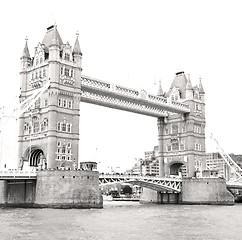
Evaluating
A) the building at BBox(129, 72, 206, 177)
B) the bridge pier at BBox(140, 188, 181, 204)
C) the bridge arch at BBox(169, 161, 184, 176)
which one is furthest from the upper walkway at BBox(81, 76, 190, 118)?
the bridge pier at BBox(140, 188, 181, 204)

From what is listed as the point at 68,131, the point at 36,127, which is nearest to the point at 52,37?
the point at 36,127

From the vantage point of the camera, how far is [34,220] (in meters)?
43.0

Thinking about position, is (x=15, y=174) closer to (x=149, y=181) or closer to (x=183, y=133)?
(x=149, y=181)

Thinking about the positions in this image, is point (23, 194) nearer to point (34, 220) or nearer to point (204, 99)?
point (34, 220)

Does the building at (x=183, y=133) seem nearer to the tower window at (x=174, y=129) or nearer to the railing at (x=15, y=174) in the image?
the tower window at (x=174, y=129)

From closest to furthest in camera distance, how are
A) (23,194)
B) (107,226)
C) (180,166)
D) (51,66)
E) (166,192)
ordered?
(107,226) < (23,194) < (51,66) < (166,192) < (180,166)

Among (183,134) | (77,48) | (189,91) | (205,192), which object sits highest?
(77,48)

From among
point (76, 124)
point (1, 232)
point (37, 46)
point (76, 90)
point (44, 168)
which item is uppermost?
point (37, 46)

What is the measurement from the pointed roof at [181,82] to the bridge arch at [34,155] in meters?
35.1

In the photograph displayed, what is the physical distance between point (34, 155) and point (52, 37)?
19143 mm

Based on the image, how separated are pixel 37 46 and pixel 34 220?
37.9m

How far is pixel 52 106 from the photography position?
227ft

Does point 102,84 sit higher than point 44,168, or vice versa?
point 102,84

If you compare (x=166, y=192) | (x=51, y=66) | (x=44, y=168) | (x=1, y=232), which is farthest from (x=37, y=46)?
(x=1, y=232)
